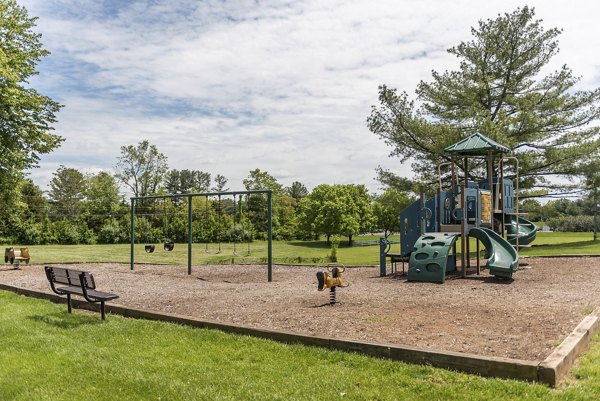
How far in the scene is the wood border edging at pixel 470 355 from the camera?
14.6 ft

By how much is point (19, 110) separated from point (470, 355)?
18.7m

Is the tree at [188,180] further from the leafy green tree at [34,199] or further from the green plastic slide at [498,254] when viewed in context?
the green plastic slide at [498,254]

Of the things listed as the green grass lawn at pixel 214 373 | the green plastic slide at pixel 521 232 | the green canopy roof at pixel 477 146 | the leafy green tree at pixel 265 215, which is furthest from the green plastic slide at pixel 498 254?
the leafy green tree at pixel 265 215

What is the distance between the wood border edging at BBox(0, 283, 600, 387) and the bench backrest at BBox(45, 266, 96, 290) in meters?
2.07

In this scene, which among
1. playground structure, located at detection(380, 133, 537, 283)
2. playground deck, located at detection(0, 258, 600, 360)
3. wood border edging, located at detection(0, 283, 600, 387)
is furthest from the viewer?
Result: playground structure, located at detection(380, 133, 537, 283)

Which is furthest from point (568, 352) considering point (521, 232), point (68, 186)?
point (68, 186)

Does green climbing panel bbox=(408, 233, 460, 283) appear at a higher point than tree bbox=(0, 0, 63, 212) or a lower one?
lower

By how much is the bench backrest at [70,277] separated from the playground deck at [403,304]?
1068 mm

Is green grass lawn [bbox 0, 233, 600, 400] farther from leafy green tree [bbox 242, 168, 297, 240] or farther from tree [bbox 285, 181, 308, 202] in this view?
tree [bbox 285, 181, 308, 202]

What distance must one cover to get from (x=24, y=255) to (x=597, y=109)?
25998mm

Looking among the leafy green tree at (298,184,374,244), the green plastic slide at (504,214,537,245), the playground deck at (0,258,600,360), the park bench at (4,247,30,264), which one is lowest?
the playground deck at (0,258,600,360)

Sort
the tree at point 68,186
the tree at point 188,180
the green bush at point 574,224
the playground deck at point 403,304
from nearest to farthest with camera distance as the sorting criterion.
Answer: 1. the playground deck at point 403,304
2. the green bush at point 574,224
3. the tree at point 68,186
4. the tree at point 188,180

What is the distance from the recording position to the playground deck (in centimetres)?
595

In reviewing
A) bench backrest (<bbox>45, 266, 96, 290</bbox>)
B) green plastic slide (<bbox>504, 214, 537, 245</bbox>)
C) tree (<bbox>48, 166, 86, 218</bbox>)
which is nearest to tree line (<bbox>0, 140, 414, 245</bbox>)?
tree (<bbox>48, 166, 86, 218</bbox>)
